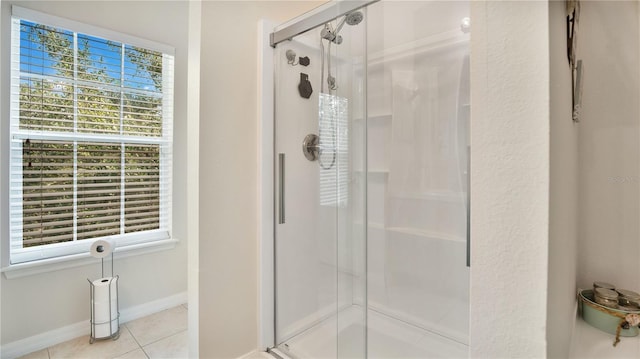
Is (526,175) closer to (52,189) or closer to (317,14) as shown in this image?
(317,14)

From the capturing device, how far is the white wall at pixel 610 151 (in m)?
0.87

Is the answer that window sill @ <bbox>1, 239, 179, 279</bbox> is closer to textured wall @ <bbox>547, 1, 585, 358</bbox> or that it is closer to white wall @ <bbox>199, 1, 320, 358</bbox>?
white wall @ <bbox>199, 1, 320, 358</bbox>

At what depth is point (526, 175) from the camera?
1.72 feet

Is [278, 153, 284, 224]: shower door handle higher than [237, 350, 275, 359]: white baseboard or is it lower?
higher

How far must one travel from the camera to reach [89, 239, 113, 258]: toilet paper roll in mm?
1989

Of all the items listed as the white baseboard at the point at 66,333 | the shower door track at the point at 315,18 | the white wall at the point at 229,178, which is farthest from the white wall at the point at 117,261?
the shower door track at the point at 315,18

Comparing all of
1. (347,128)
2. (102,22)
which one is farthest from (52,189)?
(347,128)

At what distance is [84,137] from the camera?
2.10m

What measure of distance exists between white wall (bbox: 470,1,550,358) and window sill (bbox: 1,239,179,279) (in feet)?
7.99

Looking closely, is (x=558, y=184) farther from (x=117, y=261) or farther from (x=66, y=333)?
(x=66, y=333)

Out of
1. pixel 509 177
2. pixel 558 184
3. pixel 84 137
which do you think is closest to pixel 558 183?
pixel 558 184

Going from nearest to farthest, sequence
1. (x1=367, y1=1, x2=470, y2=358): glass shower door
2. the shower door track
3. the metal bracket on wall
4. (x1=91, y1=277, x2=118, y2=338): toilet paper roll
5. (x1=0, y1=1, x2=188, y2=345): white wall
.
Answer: the metal bracket on wall → the shower door track → (x1=367, y1=1, x2=470, y2=358): glass shower door → (x1=0, y1=1, x2=188, y2=345): white wall → (x1=91, y1=277, x2=118, y2=338): toilet paper roll

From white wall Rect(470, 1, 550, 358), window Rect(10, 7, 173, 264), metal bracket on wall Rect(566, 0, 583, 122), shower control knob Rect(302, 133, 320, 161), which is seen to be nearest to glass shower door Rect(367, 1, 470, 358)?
shower control knob Rect(302, 133, 320, 161)

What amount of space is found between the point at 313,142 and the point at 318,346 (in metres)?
1.24
